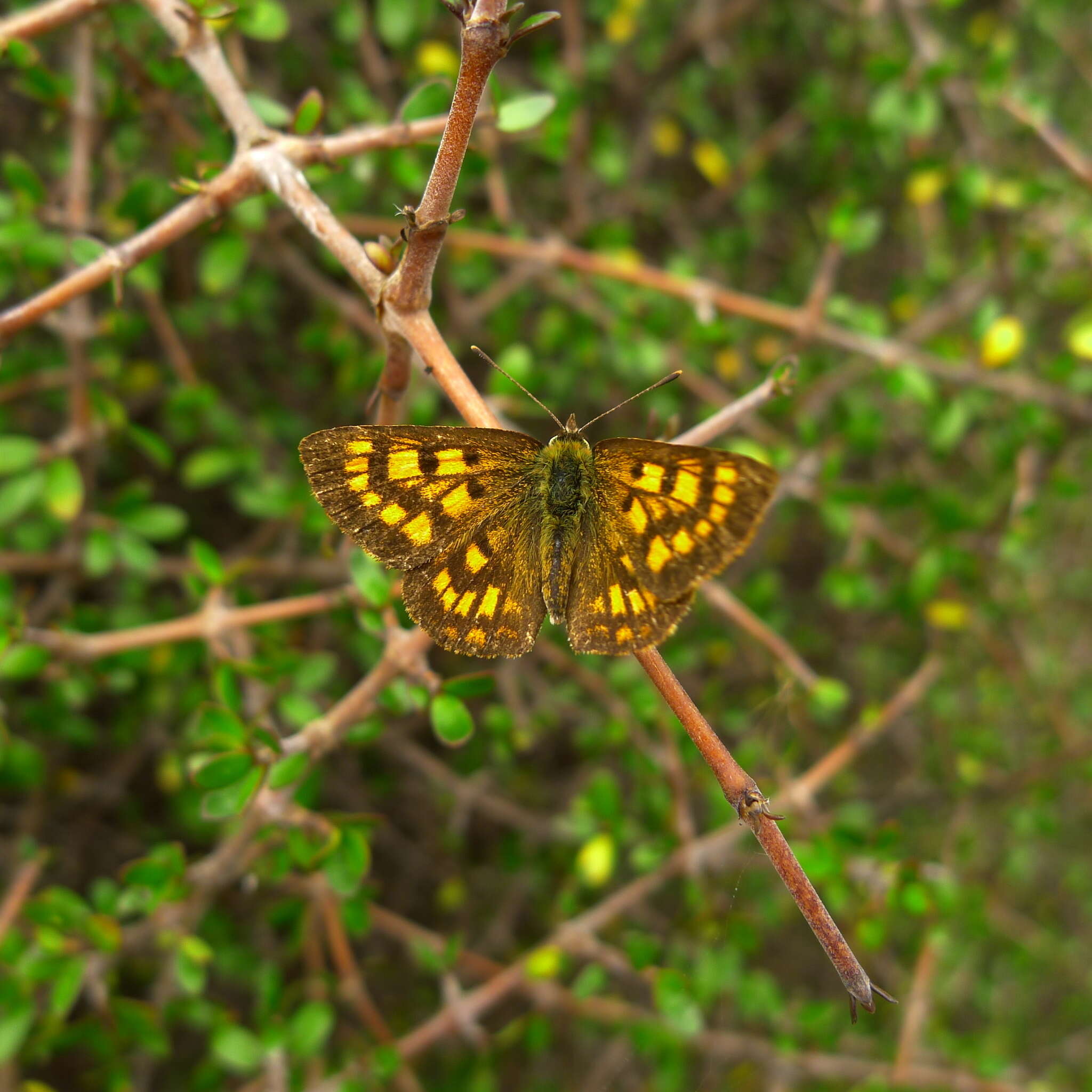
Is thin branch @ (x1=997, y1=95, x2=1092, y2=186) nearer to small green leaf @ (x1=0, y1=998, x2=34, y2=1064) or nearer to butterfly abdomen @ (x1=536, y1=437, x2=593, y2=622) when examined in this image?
butterfly abdomen @ (x1=536, y1=437, x2=593, y2=622)

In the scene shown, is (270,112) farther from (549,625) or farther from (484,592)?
(549,625)

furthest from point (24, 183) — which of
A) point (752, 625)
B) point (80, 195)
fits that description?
point (752, 625)

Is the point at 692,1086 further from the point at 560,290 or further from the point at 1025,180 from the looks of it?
the point at 1025,180

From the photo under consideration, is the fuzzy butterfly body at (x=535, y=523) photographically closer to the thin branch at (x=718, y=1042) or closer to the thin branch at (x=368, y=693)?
the thin branch at (x=368, y=693)

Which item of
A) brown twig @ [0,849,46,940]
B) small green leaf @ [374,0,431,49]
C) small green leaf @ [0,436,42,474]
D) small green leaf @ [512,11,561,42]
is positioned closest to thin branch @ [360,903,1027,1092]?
brown twig @ [0,849,46,940]

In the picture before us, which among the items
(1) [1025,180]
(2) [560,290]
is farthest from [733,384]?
(1) [1025,180]

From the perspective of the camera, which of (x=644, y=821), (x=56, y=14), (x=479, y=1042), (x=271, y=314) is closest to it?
(x=56, y=14)
